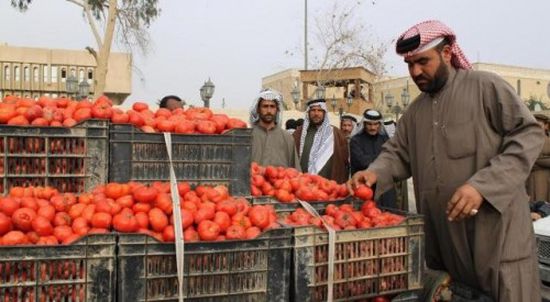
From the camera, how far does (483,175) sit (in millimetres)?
2701

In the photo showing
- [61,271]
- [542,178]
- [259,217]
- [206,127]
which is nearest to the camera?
[61,271]

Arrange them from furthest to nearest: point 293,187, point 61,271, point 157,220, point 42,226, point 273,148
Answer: point 273,148, point 293,187, point 157,220, point 42,226, point 61,271

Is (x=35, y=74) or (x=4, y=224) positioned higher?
(x=35, y=74)

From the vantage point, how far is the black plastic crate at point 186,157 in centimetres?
293

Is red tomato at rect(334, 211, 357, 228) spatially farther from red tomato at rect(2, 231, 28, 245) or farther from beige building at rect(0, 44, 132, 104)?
beige building at rect(0, 44, 132, 104)

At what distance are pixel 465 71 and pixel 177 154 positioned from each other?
5.55 feet

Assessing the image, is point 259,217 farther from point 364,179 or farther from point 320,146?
point 320,146

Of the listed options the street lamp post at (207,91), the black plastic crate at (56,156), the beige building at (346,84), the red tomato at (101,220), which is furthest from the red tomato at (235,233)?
the beige building at (346,84)

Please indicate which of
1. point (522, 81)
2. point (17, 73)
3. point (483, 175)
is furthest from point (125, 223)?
point (522, 81)

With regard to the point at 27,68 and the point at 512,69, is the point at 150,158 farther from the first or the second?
the point at 512,69

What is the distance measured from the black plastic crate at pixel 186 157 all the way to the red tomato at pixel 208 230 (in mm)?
658

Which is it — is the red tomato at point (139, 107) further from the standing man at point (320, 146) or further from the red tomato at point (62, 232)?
the standing man at point (320, 146)

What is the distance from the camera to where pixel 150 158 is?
2975 millimetres

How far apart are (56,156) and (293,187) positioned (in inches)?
60.2
